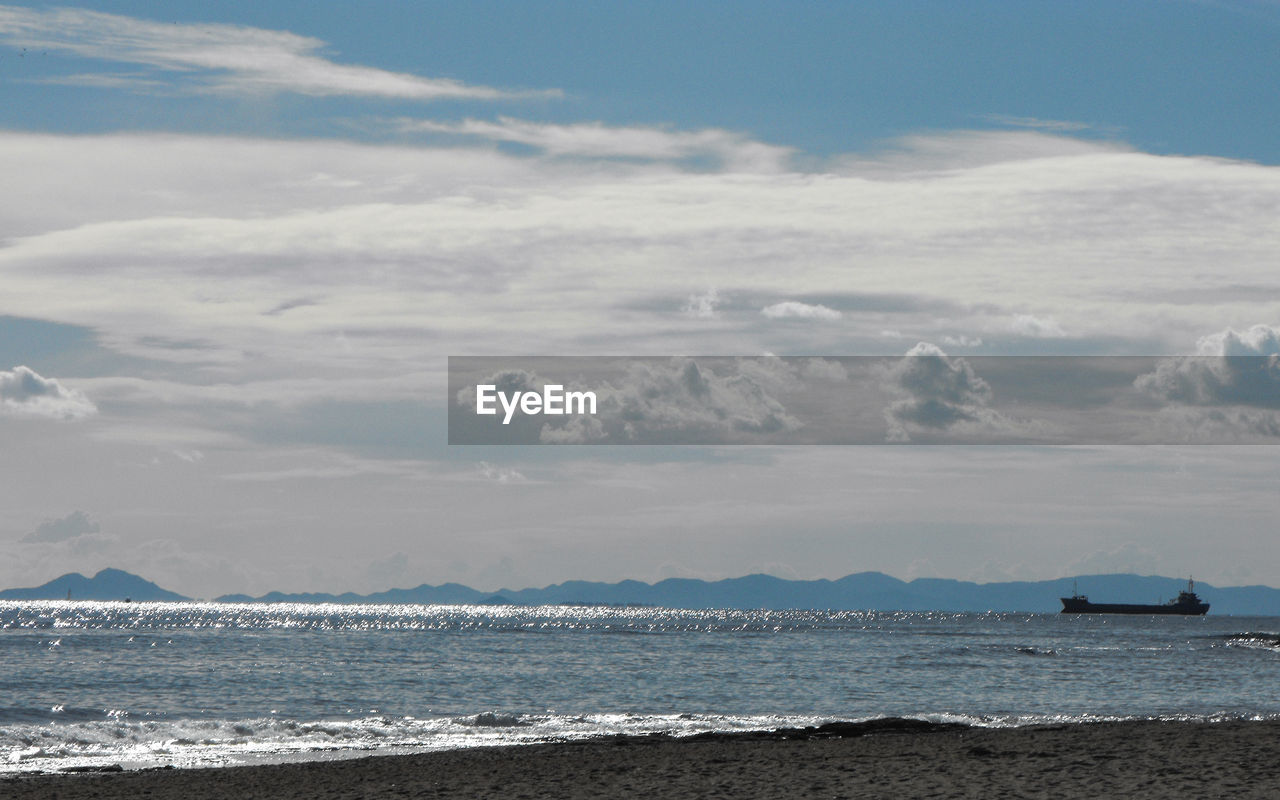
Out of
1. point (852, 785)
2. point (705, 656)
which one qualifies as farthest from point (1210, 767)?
point (705, 656)

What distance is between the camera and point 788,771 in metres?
25.6

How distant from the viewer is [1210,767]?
23.9 m

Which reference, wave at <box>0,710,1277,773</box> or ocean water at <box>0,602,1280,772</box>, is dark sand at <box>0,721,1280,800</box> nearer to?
wave at <box>0,710,1277,773</box>

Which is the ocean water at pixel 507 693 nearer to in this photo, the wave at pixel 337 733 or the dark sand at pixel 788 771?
the wave at pixel 337 733

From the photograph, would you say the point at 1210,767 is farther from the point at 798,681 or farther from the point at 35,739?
the point at 798,681

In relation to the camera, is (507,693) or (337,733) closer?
(337,733)

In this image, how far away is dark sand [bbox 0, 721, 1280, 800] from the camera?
22391 mm

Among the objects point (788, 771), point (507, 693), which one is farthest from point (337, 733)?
point (507, 693)

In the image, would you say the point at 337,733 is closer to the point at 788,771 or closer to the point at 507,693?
the point at 788,771

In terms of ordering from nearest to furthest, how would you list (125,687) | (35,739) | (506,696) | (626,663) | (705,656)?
Answer: (35,739) → (506,696) → (125,687) → (626,663) → (705,656)

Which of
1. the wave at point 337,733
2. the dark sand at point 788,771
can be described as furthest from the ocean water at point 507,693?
the dark sand at point 788,771

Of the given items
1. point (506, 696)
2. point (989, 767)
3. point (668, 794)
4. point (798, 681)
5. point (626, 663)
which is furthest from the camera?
point (626, 663)

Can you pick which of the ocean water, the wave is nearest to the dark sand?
the wave

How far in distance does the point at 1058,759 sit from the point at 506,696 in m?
31.1
